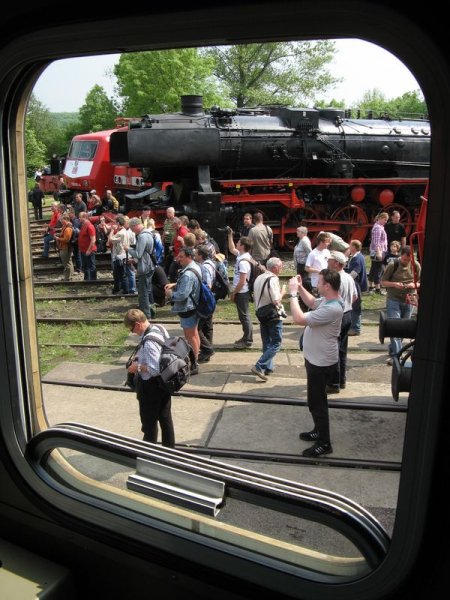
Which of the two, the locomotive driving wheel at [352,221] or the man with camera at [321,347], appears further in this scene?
the locomotive driving wheel at [352,221]

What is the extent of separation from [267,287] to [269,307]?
0.25m

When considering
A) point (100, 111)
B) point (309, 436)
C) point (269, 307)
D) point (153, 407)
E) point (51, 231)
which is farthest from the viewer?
point (100, 111)

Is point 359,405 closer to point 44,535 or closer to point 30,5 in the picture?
point 44,535

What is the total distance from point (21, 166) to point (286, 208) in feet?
42.1

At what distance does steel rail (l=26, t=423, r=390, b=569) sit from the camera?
5.33 feet

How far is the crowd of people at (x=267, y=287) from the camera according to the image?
4.70 m

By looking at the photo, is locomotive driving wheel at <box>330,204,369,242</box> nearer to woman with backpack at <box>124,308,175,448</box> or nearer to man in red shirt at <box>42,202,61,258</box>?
man in red shirt at <box>42,202,61,258</box>

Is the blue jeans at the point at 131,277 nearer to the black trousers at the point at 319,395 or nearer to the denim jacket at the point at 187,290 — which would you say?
the denim jacket at the point at 187,290

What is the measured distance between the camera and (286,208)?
14.6 meters

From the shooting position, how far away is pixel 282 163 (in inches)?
581

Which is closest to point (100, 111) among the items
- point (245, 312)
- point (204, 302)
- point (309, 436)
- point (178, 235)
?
point (178, 235)

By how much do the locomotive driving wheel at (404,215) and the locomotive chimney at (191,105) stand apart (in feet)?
17.8

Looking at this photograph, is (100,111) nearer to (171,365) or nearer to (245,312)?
(245,312)

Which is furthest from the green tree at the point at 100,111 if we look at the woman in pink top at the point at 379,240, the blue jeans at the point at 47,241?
the woman in pink top at the point at 379,240
